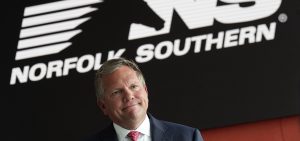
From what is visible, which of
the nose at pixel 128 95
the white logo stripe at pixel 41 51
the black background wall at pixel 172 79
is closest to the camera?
the nose at pixel 128 95

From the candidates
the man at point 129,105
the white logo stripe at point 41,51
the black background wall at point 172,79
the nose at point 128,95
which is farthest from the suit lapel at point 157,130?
the white logo stripe at point 41,51

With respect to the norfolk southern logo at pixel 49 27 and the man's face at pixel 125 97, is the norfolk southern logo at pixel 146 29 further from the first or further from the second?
the man's face at pixel 125 97

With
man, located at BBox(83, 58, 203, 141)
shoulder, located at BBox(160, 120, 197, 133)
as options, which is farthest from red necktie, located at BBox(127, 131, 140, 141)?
shoulder, located at BBox(160, 120, 197, 133)

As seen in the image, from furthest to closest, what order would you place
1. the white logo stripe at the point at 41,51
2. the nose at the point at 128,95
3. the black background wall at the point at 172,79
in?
1. the white logo stripe at the point at 41,51
2. the black background wall at the point at 172,79
3. the nose at the point at 128,95

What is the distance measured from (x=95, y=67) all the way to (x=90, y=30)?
0.70 feet

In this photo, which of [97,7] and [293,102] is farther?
[97,7]

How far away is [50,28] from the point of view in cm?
351

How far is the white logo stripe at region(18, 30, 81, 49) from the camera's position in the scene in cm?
347

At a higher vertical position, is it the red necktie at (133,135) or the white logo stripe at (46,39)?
the red necktie at (133,135)

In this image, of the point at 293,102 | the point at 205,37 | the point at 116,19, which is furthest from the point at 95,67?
the point at 293,102

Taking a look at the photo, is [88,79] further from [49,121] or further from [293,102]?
[293,102]

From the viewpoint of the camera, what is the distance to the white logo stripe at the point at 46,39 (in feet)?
11.4

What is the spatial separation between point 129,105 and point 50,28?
1.78 m

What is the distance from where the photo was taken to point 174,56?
3.37 m
